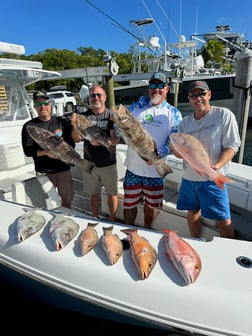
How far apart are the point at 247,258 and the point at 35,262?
1.48 m

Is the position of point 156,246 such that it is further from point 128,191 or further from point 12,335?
point 12,335

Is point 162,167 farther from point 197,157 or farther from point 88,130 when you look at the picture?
point 88,130

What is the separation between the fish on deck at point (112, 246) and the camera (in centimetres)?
172

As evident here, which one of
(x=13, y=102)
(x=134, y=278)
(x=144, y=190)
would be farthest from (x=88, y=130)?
(x=13, y=102)

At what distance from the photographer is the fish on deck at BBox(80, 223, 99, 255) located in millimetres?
1814

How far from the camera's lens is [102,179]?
3002mm

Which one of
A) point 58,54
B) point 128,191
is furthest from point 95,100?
point 58,54

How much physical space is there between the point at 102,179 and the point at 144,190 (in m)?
0.52

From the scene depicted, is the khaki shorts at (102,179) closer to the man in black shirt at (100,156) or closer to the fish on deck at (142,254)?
the man in black shirt at (100,156)

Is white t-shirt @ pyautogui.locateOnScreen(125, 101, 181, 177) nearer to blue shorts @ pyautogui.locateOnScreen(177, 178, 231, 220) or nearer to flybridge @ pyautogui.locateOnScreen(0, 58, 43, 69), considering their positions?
blue shorts @ pyautogui.locateOnScreen(177, 178, 231, 220)

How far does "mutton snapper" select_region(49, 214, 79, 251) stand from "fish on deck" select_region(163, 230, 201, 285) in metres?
0.70

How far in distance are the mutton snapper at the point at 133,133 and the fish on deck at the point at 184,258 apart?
0.80 meters

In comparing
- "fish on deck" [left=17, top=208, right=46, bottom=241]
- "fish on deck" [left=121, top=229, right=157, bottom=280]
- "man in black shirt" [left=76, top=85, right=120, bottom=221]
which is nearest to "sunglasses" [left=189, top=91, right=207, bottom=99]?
"man in black shirt" [left=76, top=85, right=120, bottom=221]

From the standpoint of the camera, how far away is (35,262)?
1.91 m
